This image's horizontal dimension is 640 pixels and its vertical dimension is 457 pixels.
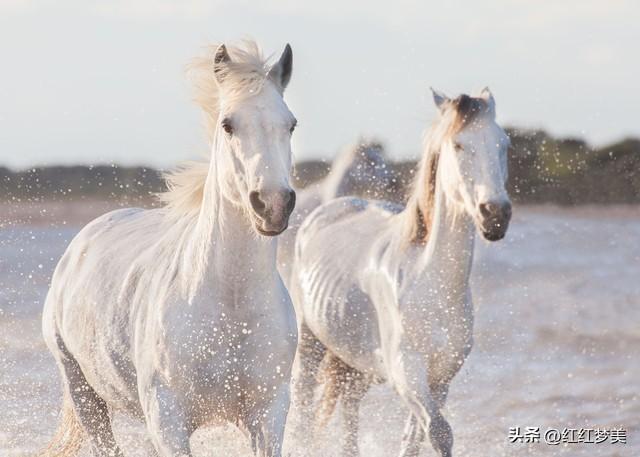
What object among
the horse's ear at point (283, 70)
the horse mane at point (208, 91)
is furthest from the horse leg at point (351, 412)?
the horse's ear at point (283, 70)

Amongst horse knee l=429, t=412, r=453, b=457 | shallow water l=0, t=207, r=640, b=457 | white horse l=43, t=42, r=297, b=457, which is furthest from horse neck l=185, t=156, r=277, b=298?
shallow water l=0, t=207, r=640, b=457

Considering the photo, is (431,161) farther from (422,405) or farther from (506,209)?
(422,405)

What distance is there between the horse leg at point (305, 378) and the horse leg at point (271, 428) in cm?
292

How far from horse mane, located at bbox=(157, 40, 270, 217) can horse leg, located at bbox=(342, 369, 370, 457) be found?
2.50 metres

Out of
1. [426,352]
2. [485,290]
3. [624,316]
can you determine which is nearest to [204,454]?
[426,352]

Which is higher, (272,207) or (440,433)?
(272,207)

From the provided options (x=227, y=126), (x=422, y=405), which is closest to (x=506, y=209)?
(x=422, y=405)

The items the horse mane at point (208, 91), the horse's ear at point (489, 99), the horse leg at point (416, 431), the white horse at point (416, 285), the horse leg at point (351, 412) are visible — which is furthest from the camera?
the horse leg at point (351, 412)

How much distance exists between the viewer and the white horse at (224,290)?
4.61 meters

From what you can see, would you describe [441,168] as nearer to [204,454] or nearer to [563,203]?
[204,454]

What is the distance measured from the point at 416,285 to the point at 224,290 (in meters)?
1.99

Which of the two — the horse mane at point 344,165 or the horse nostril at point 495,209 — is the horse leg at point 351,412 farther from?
the horse mane at point 344,165

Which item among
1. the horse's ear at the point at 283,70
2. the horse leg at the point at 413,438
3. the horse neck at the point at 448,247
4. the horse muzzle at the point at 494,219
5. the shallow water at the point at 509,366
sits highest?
the horse's ear at the point at 283,70

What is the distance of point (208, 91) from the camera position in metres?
5.11
